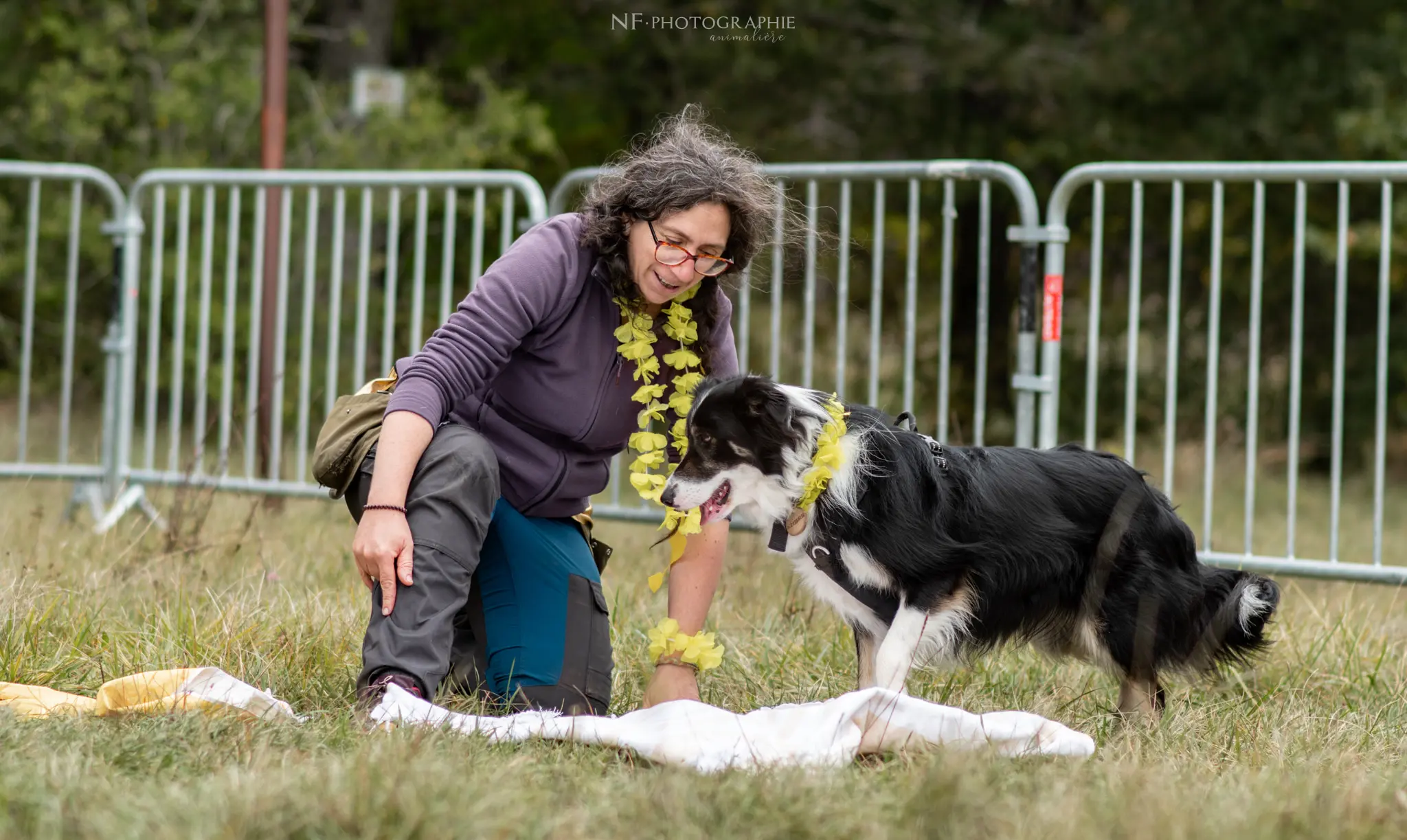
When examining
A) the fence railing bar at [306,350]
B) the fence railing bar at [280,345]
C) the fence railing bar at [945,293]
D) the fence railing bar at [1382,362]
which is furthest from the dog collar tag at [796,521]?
the fence railing bar at [306,350]

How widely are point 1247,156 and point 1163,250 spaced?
1.07 meters

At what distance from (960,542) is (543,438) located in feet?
3.50

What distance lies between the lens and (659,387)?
3.41 metres

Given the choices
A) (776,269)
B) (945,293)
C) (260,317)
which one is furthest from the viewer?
(260,317)

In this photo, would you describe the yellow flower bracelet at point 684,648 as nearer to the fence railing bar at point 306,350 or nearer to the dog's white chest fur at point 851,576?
the dog's white chest fur at point 851,576

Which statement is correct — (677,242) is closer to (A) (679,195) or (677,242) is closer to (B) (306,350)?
(A) (679,195)

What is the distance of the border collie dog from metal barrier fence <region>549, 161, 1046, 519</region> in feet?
1.61

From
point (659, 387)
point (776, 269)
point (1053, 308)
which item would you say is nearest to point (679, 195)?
point (659, 387)

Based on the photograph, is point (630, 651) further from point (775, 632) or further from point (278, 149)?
point (278, 149)

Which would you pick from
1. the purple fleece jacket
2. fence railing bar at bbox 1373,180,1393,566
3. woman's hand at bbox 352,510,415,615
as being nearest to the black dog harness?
the purple fleece jacket

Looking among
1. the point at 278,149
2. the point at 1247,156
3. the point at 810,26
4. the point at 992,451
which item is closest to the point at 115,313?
the point at 278,149

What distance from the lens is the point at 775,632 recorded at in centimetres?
416

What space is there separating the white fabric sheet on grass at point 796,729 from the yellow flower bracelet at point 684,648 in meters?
0.45

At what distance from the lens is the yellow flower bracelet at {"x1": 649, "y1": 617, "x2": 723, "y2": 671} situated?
333 cm
